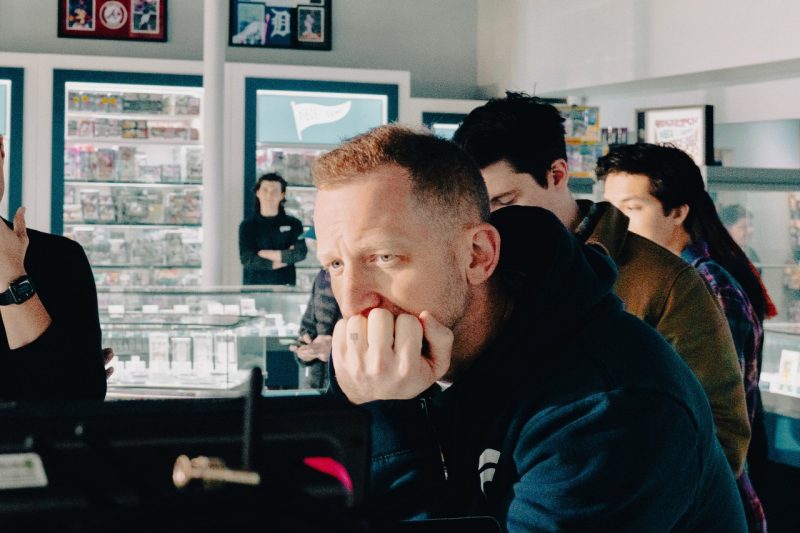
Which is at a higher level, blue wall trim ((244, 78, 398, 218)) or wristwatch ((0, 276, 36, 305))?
blue wall trim ((244, 78, 398, 218))

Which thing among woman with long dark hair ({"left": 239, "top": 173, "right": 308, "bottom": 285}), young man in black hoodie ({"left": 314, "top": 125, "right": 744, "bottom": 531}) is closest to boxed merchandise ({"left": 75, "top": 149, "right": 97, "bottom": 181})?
woman with long dark hair ({"left": 239, "top": 173, "right": 308, "bottom": 285})

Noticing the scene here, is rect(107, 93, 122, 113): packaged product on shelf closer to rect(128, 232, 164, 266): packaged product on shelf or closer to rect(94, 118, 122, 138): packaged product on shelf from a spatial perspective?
rect(94, 118, 122, 138): packaged product on shelf

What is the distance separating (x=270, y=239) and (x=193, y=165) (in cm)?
154

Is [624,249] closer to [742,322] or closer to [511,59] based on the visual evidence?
[742,322]

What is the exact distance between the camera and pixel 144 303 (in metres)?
4.16

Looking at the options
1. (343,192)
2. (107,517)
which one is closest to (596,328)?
(343,192)

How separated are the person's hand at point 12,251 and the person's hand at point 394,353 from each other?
0.96 metres

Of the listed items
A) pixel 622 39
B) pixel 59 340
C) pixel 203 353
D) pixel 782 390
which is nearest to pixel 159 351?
pixel 203 353

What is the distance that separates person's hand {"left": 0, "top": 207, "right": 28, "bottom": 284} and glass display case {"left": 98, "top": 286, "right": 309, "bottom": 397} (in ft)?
6.09

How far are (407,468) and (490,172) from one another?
112cm

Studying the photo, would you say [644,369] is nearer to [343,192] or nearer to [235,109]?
[343,192]

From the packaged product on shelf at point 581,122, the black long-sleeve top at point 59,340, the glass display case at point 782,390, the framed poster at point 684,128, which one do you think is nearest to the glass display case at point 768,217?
the framed poster at point 684,128

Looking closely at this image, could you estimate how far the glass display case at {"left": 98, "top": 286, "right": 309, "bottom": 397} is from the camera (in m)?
3.80

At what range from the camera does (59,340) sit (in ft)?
6.31
